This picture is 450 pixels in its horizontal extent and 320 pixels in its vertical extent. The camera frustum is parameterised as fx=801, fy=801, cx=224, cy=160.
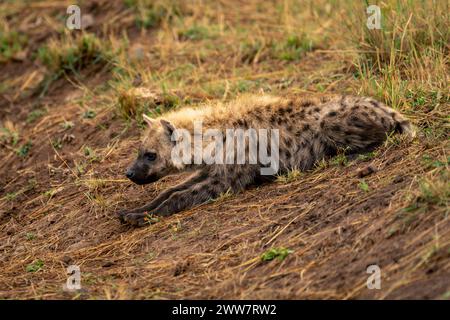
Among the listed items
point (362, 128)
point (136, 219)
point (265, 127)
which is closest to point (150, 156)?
point (136, 219)

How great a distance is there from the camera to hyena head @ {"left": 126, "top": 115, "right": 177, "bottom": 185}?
209 inches

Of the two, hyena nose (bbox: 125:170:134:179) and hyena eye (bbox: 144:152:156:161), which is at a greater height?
hyena eye (bbox: 144:152:156:161)

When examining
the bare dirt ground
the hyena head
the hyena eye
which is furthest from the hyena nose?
the bare dirt ground

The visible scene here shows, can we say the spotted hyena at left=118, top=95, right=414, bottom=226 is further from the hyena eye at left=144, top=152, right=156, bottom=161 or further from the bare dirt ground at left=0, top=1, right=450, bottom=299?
the bare dirt ground at left=0, top=1, right=450, bottom=299

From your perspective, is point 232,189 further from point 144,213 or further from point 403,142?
point 403,142

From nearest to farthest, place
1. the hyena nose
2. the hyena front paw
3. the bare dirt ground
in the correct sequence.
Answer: the bare dirt ground
the hyena front paw
the hyena nose

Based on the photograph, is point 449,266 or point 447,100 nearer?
point 449,266

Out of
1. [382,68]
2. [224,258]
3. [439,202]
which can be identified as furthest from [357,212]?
[382,68]

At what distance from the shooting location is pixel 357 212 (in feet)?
13.9

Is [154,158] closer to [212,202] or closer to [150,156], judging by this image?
[150,156]

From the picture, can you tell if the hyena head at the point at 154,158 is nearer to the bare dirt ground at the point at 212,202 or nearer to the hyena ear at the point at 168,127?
the hyena ear at the point at 168,127

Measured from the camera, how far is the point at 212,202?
204 inches

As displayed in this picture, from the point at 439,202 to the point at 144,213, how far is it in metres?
1.96

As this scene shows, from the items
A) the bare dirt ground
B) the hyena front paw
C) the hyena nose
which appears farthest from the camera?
the hyena nose
